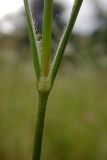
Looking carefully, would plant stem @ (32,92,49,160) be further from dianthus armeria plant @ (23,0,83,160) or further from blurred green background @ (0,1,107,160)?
blurred green background @ (0,1,107,160)

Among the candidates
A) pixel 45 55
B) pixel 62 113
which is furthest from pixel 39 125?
pixel 62 113

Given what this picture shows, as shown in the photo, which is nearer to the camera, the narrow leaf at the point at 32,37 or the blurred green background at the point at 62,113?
the narrow leaf at the point at 32,37

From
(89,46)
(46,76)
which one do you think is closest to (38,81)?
(46,76)

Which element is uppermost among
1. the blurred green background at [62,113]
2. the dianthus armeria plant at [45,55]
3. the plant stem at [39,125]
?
the dianthus armeria plant at [45,55]

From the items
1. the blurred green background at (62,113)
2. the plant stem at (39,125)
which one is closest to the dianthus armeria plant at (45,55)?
the plant stem at (39,125)

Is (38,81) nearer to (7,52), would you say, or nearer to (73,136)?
(73,136)

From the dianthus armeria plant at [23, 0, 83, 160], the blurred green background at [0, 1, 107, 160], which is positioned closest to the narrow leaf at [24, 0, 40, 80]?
the dianthus armeria plant at [23, 0, 83, 160]

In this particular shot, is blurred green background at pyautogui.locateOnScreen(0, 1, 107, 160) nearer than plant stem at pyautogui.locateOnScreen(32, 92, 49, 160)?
No

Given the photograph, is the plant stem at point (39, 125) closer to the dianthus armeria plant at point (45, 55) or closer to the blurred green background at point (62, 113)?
the dianthus armeria plant at point (45, 55)
